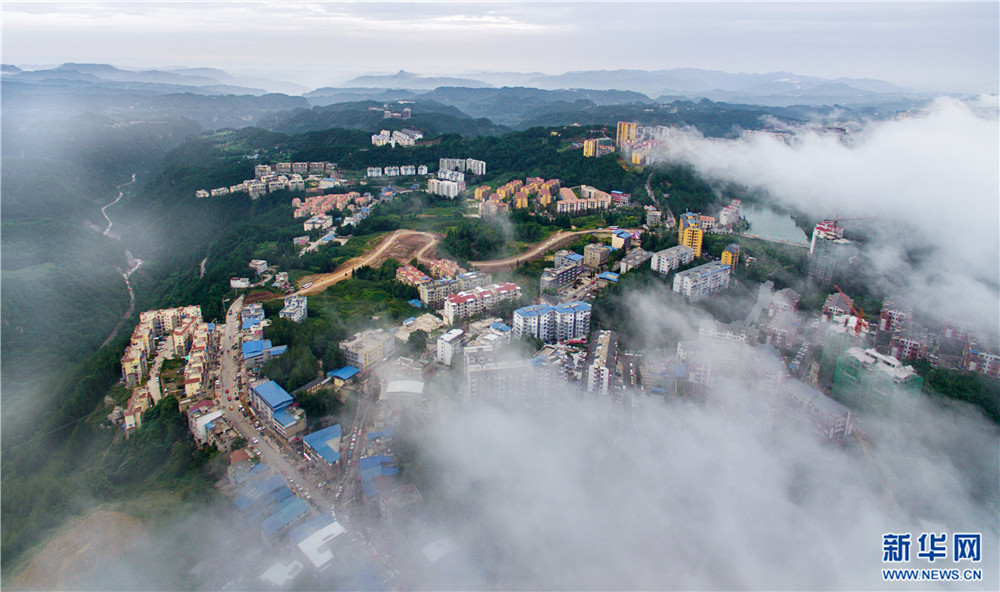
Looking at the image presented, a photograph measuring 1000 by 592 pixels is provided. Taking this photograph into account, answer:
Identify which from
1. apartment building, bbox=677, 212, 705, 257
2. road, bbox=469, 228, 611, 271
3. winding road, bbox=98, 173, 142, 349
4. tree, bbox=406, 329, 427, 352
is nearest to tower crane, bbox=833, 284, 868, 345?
apartment building, bbox=677, 212, 705, 257

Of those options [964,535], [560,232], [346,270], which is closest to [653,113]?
[560,232]

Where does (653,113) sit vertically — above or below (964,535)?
above

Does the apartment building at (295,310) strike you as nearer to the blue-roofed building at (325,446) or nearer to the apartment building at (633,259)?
the blue-roofed building at (325,446)

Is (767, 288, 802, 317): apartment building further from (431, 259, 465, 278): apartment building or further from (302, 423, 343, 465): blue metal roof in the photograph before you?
(302, 423, 343, 465): blue metal roof

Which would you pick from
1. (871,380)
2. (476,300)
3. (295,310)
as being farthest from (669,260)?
(295,310)

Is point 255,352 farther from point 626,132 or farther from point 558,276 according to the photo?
point 626,132

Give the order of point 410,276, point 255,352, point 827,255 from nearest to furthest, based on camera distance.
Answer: point 255,352
point 827,255
point 410,276

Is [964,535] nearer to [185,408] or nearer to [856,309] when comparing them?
[856,309]
